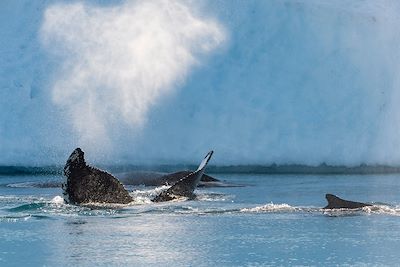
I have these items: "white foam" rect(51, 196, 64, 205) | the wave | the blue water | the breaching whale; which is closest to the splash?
the wave

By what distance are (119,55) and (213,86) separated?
2714 millimetres

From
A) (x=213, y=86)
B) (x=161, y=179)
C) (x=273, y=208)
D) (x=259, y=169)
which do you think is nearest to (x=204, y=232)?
(x=273, y=208)

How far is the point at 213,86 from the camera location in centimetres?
2266

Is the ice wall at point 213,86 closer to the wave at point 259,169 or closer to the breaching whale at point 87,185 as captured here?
the wave at point 259,169

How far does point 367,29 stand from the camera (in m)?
24.1

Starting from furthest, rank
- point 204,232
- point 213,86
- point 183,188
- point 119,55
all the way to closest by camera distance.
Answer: point 119,55 → point 213,86 → point 183,188 → point 204,232

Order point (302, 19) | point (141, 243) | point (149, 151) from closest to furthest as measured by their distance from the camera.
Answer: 1. point (141, 243)
2. point (149, 151)
3. point (302, 19)

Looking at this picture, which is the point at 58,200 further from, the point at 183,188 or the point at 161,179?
the point at 161,179

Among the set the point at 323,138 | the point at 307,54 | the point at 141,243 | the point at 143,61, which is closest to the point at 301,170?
the point at 323,138

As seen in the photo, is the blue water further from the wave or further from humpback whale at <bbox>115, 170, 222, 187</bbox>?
the wave

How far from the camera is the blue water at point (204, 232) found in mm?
8531

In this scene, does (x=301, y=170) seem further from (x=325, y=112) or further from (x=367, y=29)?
(x=367, y=29)

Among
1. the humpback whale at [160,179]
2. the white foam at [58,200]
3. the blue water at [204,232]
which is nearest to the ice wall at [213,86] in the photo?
the humpback whale at [160,179]

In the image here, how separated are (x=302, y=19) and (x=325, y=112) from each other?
2751 millimetres
